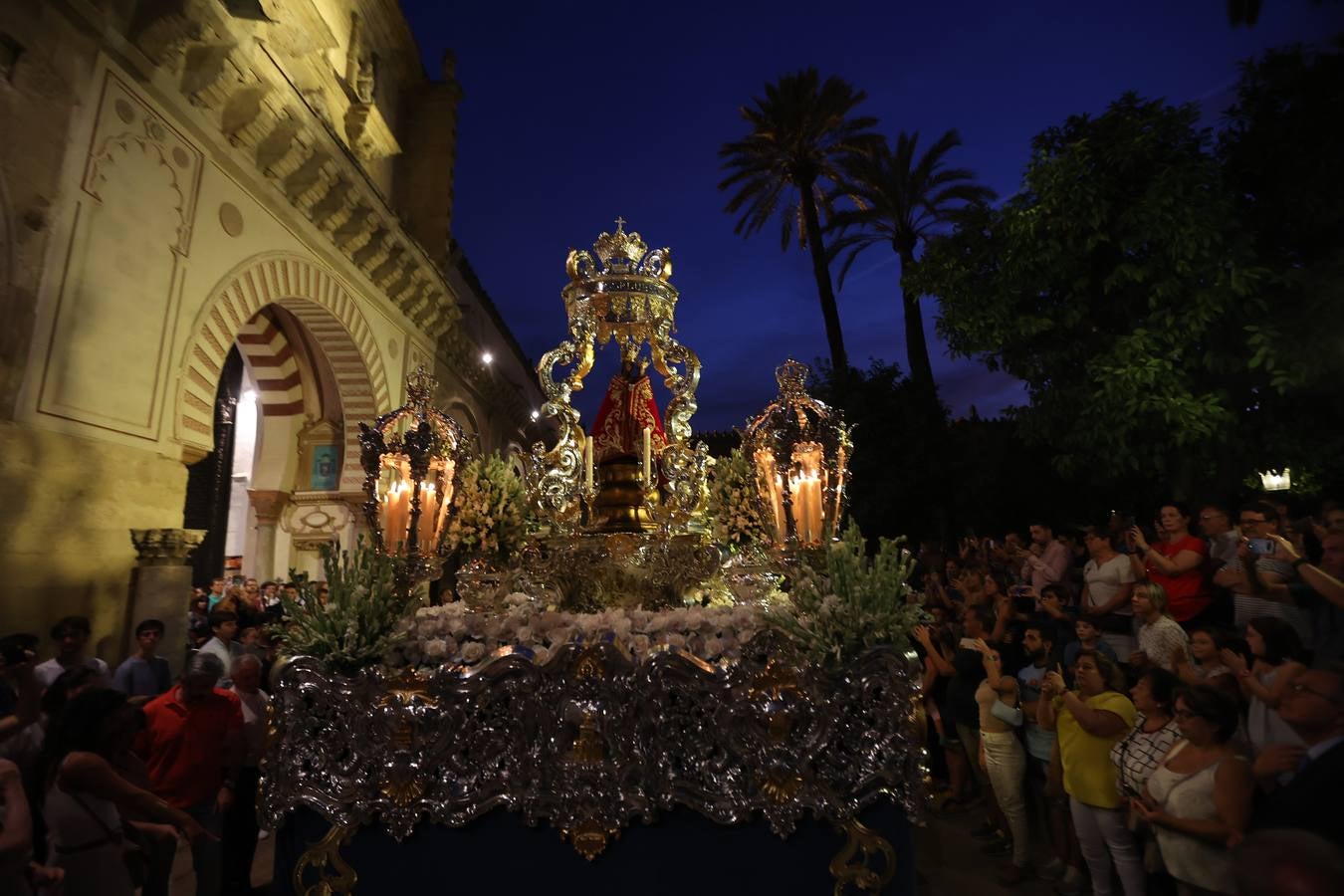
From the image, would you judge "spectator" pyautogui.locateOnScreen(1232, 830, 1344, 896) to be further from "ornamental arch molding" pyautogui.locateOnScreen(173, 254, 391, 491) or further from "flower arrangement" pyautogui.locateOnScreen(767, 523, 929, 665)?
"ornamental arch molding" pyautogui.locateOnScreen(173, 254, 391, 491)

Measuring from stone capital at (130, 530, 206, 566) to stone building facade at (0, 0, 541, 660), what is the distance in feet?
0.05

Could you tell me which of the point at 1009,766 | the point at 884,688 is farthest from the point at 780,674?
the point at 1009,766

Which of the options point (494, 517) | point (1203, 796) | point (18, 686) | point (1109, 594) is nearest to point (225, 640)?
point (18, 686)

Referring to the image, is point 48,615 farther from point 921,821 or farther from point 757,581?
point 921,821

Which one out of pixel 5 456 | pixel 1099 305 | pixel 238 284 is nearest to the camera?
pixel 5 456

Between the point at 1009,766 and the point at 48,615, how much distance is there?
7.20 m

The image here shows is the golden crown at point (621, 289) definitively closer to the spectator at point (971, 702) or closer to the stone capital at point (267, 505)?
the spectator at point (971, 702)

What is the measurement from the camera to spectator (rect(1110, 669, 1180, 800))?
11.4ft

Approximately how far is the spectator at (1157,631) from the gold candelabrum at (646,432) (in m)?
3.11

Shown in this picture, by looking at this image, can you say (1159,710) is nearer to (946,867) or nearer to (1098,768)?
(1098,768)

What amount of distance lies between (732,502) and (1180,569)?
3462 mm

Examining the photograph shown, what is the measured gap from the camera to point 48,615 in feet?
18.2

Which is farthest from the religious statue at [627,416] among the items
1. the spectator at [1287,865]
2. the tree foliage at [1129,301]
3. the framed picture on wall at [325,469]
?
the framed picture on wall at [325,469]

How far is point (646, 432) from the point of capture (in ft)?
17.9
